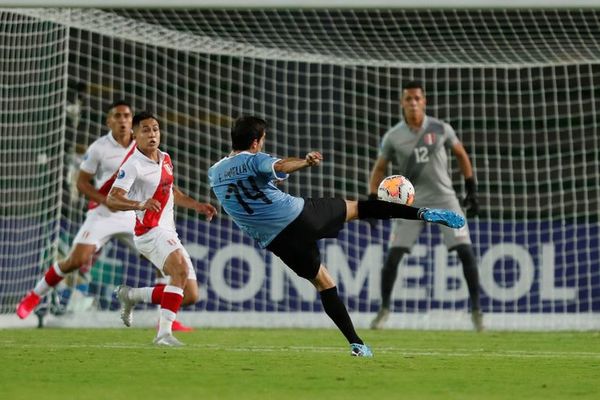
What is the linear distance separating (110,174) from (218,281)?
9.29ft

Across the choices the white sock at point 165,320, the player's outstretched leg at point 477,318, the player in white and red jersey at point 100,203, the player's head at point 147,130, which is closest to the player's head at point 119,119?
the player in white and red jersey at point 100,203

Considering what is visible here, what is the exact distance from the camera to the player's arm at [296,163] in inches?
277

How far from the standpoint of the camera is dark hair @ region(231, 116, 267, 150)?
25.6 feet

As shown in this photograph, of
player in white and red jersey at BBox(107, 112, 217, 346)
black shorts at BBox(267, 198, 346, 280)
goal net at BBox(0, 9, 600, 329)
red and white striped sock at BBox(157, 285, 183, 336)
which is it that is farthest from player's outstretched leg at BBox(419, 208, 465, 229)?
goal net at BBox(0, 9, 600, 329)

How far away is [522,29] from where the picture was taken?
1216 centimetres

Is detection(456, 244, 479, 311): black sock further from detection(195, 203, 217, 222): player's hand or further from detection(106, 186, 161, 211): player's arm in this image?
detection(106, 186, 161, 211): player's arm

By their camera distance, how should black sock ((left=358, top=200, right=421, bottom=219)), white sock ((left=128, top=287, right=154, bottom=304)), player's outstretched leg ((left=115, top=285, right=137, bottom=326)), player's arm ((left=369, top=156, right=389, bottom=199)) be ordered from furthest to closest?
player's arm ((left=369, top=156, right=389, bottom=199)) < player's outstretched leg ((left=115, top=285, right=137, bottom=326)) < white sock ((left=128, top=287, right=154, bottom=304)) < black sock ((left=358, top=200, right=421, bottom=219))

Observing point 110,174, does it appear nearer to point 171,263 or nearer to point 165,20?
point 171,263

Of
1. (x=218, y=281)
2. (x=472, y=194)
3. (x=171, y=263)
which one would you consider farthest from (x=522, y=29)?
(x=171, y=263)

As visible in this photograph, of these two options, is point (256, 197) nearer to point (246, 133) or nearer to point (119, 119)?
point (246, 133)

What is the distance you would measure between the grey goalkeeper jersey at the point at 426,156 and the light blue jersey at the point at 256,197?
3.78 m

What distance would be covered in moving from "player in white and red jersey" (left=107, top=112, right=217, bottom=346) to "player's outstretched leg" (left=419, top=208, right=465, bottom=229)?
1717mm

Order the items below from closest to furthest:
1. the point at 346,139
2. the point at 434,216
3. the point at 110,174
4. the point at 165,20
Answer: the point at 434,216, the point at 110,174, the point at 165,20, the point at 346,139

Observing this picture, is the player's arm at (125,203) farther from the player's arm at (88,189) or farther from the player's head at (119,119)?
the player's head at (119,119)
